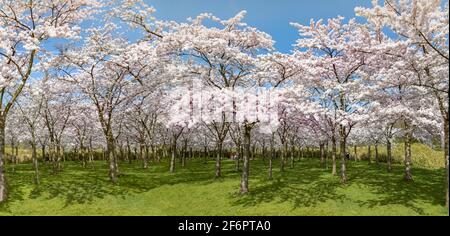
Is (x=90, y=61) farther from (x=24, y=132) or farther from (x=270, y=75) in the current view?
(x=24, y=132)

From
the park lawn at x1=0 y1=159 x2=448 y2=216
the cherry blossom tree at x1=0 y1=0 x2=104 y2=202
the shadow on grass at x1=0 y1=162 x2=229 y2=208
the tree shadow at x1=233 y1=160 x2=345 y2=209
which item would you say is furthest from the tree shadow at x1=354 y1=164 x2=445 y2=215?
the cherry blossom tree at x1=0 y1=0 x2=104 y2=202

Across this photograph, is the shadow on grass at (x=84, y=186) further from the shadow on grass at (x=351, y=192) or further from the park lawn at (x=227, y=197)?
the shadow on grass at (x=351, y=192)

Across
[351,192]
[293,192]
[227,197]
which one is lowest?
[227,197]

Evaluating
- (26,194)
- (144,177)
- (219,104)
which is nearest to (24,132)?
(144,177)

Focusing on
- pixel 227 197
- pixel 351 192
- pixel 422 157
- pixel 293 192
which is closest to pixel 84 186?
pixel 227 197

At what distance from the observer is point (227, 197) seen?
27.9 meters

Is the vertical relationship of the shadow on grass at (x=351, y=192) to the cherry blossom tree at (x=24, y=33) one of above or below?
below

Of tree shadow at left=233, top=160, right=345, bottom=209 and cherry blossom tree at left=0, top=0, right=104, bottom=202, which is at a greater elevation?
cherry blossom tree at left=0, top=0, right=104, bottom=202

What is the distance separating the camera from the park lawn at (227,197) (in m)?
23.6

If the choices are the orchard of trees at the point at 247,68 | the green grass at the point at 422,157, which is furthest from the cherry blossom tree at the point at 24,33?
the green grass at the point at 422,157

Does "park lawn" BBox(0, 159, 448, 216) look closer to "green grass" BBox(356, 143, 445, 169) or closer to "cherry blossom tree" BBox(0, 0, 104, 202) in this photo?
"cherry blossom tree" BBox(0, 0, 104, 202)

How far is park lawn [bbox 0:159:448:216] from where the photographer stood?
23594mm

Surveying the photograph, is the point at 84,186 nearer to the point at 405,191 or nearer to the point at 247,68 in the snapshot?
the point at 247,68

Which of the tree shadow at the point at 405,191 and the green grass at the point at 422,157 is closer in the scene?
the tree shadow at the point at 405,191
